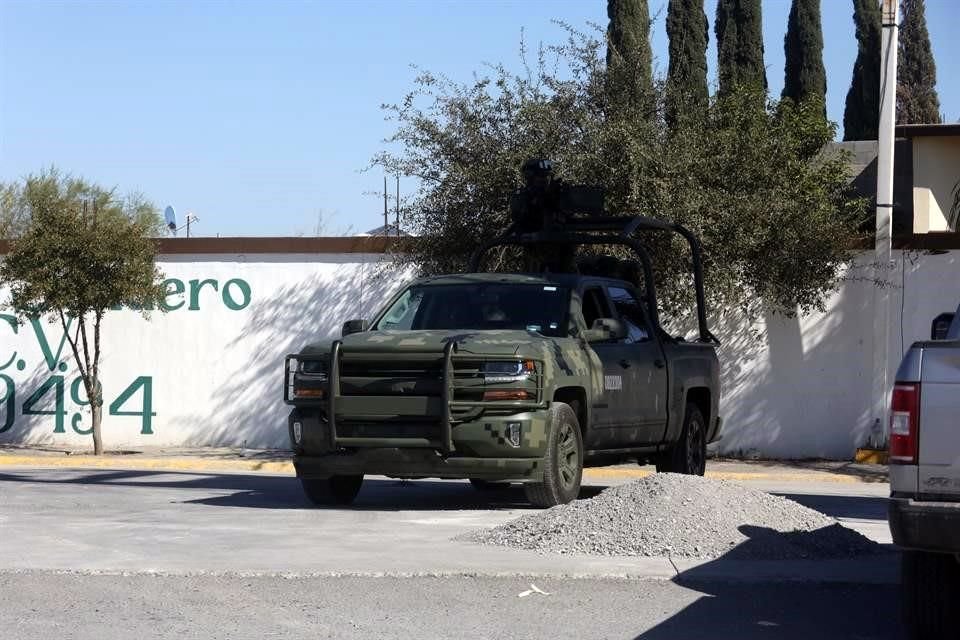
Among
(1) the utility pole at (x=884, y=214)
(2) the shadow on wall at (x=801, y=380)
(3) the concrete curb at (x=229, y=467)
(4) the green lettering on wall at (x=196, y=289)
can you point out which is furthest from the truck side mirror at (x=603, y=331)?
(4) the green lettering on wall at (x=196, y=289)

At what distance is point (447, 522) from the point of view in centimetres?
1122

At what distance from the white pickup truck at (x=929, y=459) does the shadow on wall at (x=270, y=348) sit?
1480cm

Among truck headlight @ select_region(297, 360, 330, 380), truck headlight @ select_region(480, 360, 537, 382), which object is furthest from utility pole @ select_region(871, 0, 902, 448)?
truck headlight @ select_region(297, 360, 330, 380)

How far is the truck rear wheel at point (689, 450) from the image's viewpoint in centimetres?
1407

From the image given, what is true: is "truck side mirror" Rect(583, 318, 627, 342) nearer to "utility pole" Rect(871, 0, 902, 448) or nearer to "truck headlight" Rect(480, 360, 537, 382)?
"truck headlight" Rect(480, 360, 537, 382)

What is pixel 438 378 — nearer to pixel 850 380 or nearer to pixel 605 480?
pixel 605 480

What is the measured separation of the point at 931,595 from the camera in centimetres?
643

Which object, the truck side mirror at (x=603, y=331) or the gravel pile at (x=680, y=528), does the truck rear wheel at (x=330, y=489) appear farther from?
the gravel pile at (x=680, y=528)

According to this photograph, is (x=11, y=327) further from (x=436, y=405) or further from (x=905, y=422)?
(x=905, y=422)

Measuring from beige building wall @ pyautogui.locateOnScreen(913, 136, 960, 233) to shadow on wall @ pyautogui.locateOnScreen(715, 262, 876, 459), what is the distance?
8.49m

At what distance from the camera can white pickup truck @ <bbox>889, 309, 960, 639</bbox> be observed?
614 cm

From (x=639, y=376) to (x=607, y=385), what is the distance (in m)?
0.72

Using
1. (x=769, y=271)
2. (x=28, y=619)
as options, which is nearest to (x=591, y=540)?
(x=28, y=619)

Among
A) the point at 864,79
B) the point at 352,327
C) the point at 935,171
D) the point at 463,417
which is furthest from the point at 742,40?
the point at 463,417
